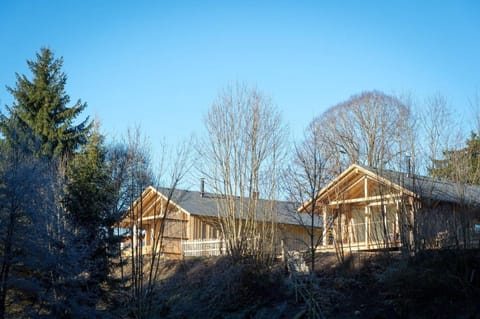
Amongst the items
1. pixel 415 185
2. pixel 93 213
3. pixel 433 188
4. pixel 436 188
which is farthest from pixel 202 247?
pixel 415 185

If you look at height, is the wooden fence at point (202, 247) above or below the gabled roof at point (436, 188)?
below

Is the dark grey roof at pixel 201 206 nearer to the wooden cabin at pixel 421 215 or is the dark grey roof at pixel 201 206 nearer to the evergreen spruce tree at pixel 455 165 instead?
the evergreen spruce tree at pixel 455 165

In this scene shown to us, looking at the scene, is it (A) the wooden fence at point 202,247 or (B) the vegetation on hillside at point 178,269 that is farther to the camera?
(A) the wooden fence at point 202,247

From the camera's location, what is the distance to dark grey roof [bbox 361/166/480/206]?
685 inches

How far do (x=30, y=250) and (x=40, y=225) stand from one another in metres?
0.88

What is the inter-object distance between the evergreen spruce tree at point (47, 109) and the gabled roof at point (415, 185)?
12791 mm

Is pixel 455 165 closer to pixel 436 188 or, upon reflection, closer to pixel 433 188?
pixel 433 188

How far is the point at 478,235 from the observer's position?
16.8 m

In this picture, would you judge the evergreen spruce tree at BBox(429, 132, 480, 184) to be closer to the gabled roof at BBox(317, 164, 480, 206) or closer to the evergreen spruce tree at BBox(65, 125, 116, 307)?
the gabled roof at BBox(317, 164, 480, 206)

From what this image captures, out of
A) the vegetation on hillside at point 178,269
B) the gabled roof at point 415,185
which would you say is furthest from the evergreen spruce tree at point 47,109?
the gabled roof at point 415,185

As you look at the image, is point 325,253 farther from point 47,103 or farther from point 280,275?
point 47,103

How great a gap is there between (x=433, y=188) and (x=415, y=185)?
3190 mm

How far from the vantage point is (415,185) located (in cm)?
1786

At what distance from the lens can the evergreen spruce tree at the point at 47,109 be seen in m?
28.9
